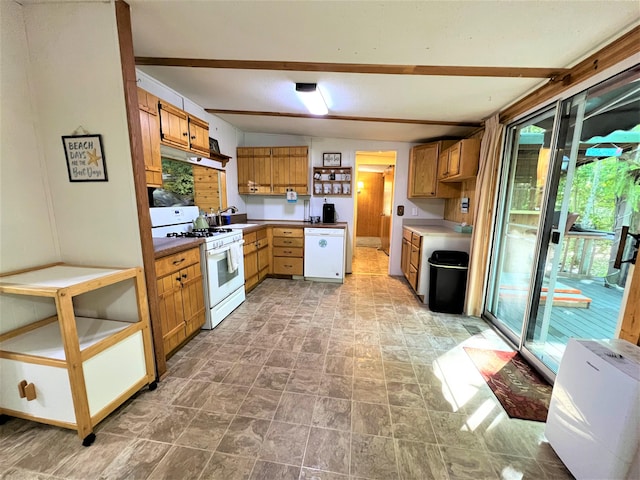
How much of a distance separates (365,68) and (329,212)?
2531 mm

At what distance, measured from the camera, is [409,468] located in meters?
1.25

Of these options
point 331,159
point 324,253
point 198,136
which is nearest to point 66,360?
point 198,136

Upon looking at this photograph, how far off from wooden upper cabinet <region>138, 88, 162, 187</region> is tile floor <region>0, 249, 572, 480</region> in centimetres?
157

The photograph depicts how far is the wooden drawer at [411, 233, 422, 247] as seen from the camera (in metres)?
3.33

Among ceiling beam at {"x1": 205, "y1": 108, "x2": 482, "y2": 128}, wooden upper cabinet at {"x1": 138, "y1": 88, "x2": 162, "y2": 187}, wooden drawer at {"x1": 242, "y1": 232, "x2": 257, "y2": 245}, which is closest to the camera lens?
wooden upper cabinet at {"x1": 138, "y1": 88, "x2": 162, "y2": 187}

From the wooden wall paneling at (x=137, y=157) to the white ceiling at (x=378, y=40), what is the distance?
0.13m

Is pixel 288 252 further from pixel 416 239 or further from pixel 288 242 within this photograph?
pixel 416 239

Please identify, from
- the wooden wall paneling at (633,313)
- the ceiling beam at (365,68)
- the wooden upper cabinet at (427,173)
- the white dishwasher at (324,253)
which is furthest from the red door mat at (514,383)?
the wooden upper cabinet at (427,173)

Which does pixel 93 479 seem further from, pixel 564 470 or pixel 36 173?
pixel 564 470

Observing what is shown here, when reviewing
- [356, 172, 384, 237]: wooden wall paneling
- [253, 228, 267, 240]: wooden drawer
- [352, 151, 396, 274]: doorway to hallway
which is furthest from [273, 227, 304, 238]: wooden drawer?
[356, 172, 384, 237]: wooden wall paneling

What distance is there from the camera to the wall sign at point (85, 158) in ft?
5.08

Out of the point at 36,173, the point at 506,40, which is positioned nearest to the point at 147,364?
the point at 36,173

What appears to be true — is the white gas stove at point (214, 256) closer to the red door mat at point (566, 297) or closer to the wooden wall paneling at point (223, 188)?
the wooden wall paneling at point (223, 188)

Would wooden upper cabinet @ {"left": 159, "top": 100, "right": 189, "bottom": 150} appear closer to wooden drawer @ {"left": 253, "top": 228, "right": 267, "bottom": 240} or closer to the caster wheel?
wooden drawer @ {"left": 253, "top": 228, "right": 267, "bottom": 240}
